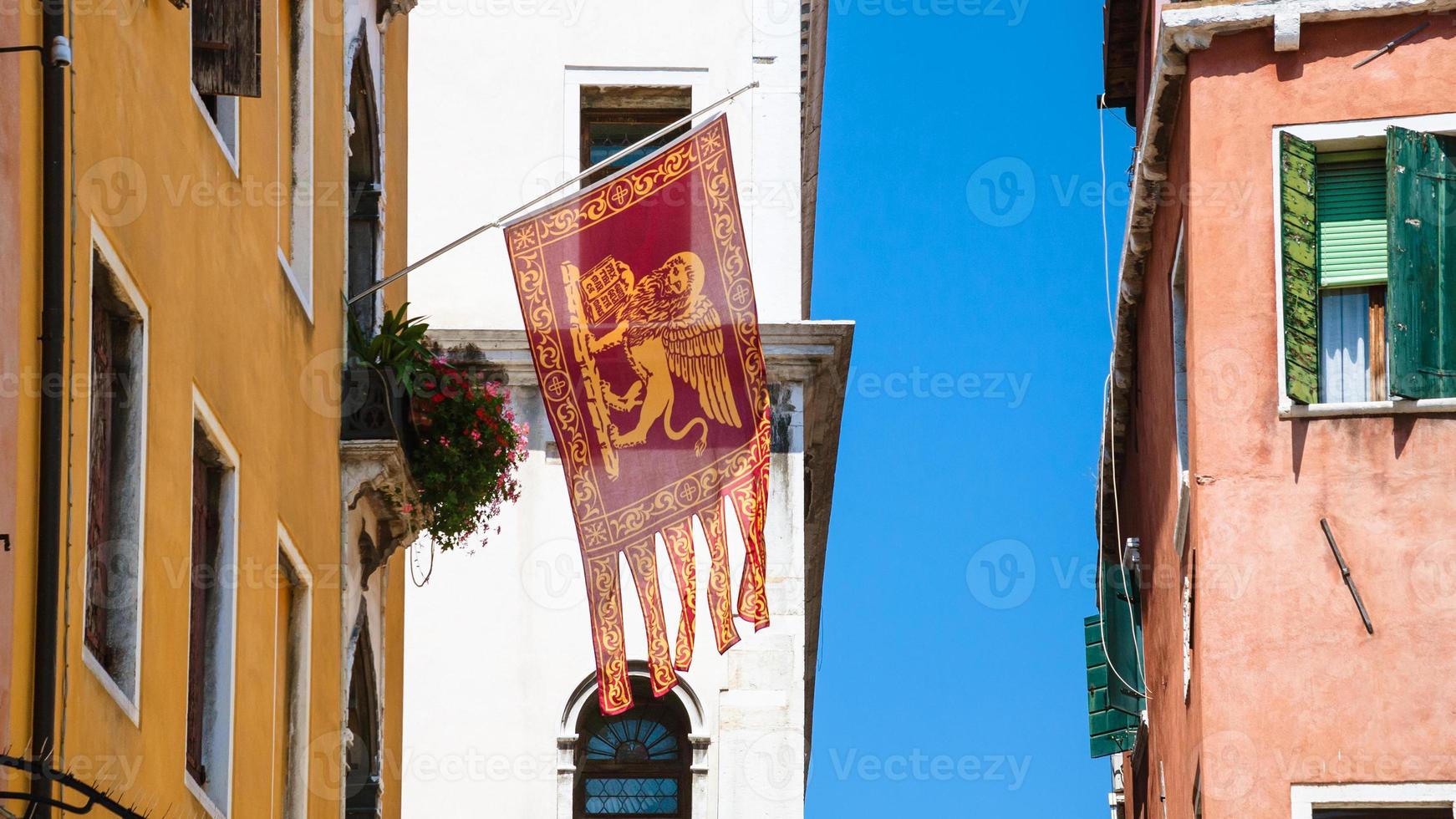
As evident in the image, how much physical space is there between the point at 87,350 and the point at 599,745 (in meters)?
15.1

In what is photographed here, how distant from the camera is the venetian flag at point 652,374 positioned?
1609 centimetres

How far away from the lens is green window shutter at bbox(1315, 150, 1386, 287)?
53.2ft

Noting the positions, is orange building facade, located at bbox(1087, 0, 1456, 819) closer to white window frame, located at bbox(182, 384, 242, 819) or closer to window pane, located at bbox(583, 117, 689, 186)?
white window frame, located at bbox(182, 384, 242, 819)

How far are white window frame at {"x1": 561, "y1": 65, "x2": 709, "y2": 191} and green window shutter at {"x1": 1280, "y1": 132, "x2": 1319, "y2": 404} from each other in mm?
9844

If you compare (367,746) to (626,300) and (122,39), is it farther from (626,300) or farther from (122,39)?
(122,39)

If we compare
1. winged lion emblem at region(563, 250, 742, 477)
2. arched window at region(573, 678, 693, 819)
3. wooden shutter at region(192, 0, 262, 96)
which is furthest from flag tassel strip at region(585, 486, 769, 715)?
arched window at region(573, 678, 693, 819)

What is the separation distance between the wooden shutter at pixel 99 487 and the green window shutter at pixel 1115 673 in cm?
1348

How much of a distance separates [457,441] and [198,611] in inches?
187

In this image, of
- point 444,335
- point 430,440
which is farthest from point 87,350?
point 444,335

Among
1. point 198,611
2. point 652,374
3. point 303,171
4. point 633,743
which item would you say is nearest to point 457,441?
point 652,374

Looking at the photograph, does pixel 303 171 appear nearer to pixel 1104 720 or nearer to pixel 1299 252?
pixel 1299 252

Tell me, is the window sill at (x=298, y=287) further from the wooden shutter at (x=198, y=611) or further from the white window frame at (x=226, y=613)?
the wooden shutter at (x=198, y=611)

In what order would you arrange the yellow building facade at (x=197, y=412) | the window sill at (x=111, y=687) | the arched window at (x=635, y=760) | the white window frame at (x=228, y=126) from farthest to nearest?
the arched window at (x=635, y=760)
the white window frame at (x=228, y=126)
the window sill at (x=111, y=687)
the yellow building facade at (x=197, y=412)

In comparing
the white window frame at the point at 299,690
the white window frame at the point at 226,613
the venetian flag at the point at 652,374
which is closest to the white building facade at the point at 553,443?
the venetian flag at the point at 652,374
